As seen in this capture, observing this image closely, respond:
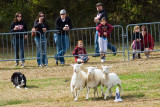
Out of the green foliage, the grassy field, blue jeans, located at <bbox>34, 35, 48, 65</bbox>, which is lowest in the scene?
A: the grassy field

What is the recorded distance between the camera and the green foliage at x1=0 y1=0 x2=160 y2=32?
27.6 m

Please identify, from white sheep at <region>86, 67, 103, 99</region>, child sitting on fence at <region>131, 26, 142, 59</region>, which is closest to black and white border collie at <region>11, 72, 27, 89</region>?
white sheep at <region>86, 67, 103, 99</region>

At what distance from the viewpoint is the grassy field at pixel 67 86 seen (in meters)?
10.5

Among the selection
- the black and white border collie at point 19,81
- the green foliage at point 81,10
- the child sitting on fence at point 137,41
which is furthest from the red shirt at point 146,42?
the green foliage at point 81,10

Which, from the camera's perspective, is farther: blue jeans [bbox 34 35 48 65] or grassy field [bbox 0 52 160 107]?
blue jeans [bbox 34 35 48 65]

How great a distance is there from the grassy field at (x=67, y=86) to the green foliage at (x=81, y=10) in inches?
403

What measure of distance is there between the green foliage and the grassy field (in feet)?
33.6

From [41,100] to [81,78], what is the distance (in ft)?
3.81

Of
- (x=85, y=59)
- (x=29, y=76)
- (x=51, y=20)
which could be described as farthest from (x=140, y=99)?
(x=51, y=20)

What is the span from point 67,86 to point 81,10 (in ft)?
51.0

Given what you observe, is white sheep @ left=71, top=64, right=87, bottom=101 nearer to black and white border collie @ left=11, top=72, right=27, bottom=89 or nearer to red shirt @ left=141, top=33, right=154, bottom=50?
black and white border collie @ left=11, top=72, right=27, bottom=89

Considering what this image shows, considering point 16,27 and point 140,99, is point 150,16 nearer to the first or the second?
point 16,27

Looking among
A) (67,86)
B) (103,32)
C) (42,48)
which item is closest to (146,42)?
(103,32)

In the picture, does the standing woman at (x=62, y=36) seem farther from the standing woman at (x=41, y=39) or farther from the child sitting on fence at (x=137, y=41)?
the child sitting on fence at (x=137, y=41)
